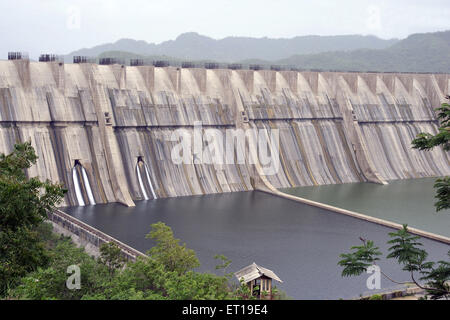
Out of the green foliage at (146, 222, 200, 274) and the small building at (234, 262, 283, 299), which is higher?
the green foliage at (146, 222, 200, 274)

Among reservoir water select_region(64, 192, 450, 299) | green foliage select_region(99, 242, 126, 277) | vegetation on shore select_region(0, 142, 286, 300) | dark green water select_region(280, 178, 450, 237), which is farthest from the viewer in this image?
dark green water select_region(280, 178, 450, 237)

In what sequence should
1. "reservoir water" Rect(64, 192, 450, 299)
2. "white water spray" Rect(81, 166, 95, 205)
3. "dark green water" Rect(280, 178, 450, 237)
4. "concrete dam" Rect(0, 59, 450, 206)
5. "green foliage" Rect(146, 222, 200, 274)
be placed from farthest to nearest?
1. "concrete dam" Rect(0, 59, 450, 206)
2. "white water spray" Rect(81, 166, 95, 205)
3. "dark green water" Rect(280, 178, 450, 237)
4. "reservoir water" Rect(64, 192, 450, 299)
5. "green foliage" Rect(146, 222, 200, 274)

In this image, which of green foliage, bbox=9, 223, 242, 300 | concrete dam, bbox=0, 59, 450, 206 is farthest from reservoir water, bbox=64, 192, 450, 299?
green foliage, bbox=9, 223, 242, 300

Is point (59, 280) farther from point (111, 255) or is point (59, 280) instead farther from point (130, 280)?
point (111, 255)

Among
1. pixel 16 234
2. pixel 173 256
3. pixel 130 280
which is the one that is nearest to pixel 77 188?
pixel 173 256

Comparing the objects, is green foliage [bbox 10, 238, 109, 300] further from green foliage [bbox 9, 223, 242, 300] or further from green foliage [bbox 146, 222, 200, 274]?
green foliage [bbox 146, 222, 200, 274]

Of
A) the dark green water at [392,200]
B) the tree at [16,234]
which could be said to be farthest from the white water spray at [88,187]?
the tree at [16,234]

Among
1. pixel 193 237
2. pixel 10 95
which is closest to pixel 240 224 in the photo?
pixel 193 237

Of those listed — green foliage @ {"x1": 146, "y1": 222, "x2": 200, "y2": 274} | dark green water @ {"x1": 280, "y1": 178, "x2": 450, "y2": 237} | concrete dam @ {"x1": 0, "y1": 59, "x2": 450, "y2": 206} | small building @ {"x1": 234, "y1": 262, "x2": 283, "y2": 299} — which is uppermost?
concrete dam @ {"x1": 0, "y1": 59, "x2": 450, "y2": 206}
